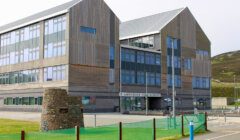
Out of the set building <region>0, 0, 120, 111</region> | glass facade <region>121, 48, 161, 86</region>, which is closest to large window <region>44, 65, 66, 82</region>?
building <region>0, 0, 120, 111</region>

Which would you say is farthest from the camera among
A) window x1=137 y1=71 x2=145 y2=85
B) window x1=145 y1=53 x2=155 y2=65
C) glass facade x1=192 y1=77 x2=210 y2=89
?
glass facade x1=192 y1=77 x2=210 y2=89

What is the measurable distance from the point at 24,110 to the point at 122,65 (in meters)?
→ 19.0

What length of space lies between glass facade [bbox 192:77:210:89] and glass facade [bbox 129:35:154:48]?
14179 millimetres

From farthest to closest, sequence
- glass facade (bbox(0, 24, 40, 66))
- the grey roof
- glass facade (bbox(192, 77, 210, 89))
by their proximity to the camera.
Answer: glass facade (bbox(192, 77, 210, 89)) → the grey roof → glass facade (bbox(0, 24, 40, 66))

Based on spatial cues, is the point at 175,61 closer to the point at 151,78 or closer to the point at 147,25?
the point at 151,78

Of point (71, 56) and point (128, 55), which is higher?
point (128, 55)

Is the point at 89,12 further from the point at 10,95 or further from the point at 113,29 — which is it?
the point at 10,95

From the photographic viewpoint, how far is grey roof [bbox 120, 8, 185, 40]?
81.0 metres

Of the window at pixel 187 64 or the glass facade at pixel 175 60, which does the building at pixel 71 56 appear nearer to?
the glass facade at pixel 175 60

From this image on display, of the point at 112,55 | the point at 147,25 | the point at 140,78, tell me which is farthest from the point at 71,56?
the point at 147,25

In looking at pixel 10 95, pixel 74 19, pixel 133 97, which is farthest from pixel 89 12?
pixel 10 95

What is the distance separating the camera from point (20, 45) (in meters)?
75.2

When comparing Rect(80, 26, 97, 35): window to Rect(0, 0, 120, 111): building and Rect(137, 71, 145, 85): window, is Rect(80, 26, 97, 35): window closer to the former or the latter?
Rect(0, 0, 120, 111): building

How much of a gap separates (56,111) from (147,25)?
62.0 m
